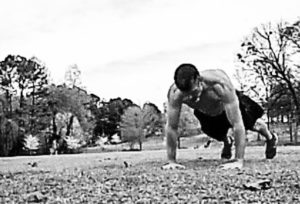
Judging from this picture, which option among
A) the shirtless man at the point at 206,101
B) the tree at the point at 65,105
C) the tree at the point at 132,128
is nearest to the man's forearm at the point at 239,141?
the shirtless man at the point at 206,101

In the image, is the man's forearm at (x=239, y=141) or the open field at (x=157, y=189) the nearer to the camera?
the open field at (x=157, y=189)

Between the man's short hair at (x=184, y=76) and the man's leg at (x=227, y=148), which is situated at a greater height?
the man's short hair at (x=184, y=76)

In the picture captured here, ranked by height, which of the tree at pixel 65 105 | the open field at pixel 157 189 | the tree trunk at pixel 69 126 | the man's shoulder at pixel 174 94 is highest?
the tree at pixel 65 105

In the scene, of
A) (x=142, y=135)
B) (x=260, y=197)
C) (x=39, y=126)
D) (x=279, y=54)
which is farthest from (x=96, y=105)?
(x=260, y=197)

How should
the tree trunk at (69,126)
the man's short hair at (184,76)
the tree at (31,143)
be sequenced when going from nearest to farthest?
the man's short hair at (184,76), the tree at (31,143), the tree trunk at (69,126)

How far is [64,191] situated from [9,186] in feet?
1.94

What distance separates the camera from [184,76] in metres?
4.34

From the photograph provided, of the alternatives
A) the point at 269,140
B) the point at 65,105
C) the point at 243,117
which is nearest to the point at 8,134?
the point at 65,105

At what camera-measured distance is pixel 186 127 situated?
35.0 m

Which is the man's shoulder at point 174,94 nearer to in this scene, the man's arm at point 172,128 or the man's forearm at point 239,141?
the man's arm at point 172,128

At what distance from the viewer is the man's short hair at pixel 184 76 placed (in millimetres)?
4344

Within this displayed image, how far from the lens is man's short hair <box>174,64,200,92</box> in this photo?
434 centimetres

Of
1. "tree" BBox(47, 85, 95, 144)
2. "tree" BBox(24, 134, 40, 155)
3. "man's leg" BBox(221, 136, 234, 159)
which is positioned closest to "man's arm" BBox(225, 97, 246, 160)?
"man's leg" BBox(221, 136, 234, 159)

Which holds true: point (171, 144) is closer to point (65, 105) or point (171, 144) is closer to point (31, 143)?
point (31, 143)
